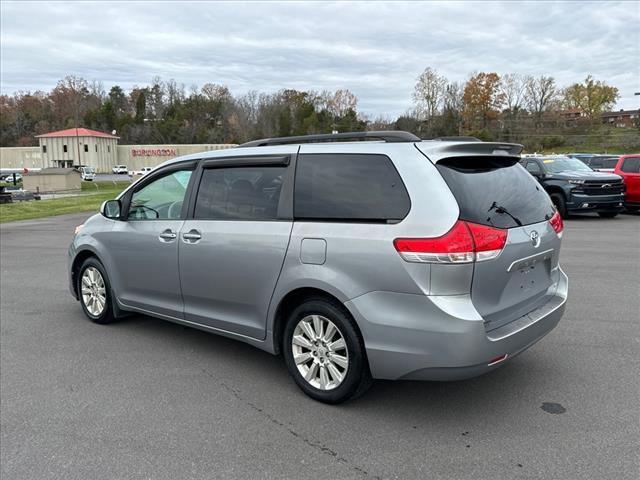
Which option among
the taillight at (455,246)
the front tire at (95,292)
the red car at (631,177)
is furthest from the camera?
the red car at (631,177)

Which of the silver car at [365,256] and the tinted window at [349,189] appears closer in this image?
the silver car at [365,256]

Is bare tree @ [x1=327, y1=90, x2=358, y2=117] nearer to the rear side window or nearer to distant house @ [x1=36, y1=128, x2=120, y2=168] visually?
distant house @ [x1=36, y1=128, x2=120, y2=168]

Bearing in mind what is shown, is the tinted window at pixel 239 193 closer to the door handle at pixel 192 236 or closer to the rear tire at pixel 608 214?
the door handle at pixel 192 236

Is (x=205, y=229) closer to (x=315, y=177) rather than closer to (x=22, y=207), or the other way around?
(x=315, y=177)

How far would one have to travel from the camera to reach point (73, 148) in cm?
9462

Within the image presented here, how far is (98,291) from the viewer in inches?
229

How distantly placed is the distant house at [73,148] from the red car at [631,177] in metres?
93.0

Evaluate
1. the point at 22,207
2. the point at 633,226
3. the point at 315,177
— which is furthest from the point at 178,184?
the point at 22,207

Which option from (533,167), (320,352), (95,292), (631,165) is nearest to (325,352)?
(320,352)

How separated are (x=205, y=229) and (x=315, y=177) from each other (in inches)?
45.6

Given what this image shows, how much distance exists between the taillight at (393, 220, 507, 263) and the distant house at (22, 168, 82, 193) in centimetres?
4644

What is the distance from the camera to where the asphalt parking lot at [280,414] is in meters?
3.04

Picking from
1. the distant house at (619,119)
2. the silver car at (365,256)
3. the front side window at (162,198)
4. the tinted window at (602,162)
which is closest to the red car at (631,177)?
the tinted window at (602,162)

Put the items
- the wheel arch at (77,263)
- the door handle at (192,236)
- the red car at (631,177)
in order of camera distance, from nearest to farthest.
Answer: the door handle at (192,236) < the wheel arch at (77,263) < the red car at (631,177)
